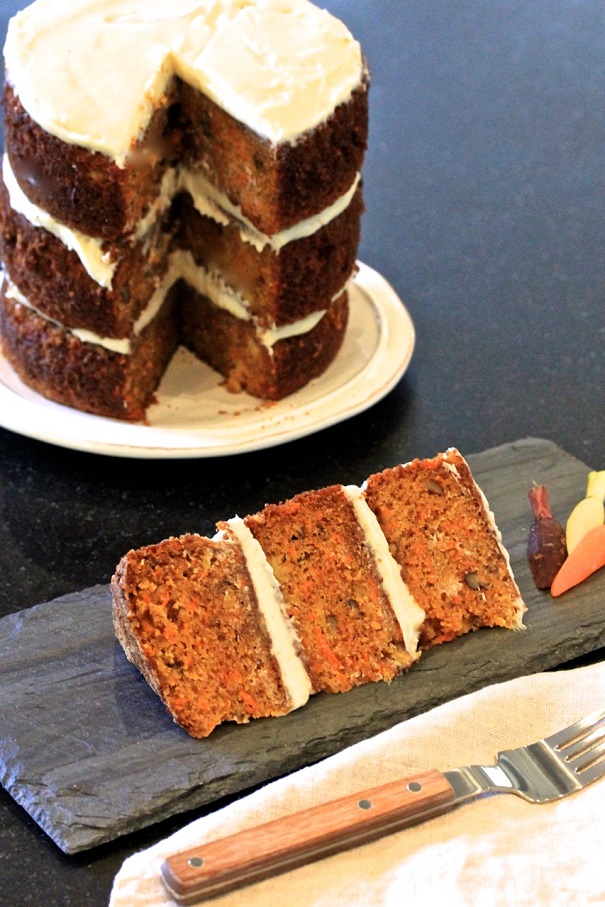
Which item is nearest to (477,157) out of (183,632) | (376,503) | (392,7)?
(392,7)

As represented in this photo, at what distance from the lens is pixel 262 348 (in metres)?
3.37

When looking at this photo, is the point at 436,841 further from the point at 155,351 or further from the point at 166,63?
the point at 166,63

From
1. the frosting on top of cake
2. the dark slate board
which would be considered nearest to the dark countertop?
the dark slate board

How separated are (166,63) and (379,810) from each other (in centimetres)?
194

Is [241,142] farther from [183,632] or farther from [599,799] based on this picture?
[599,799]

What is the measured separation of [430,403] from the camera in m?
3.52

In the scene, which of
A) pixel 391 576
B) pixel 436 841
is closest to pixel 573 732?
pixel 436 841

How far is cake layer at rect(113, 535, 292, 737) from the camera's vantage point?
2383 mm

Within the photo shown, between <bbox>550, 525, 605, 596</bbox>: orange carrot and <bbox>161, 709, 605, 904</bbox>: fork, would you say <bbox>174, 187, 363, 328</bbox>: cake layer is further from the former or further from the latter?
<bbox>161, 709, 605, 904</bbox>: fork

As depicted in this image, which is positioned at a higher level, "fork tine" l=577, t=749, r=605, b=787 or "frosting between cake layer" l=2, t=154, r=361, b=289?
"frosting between cake layer" l=2, t=154, r=361, b=289

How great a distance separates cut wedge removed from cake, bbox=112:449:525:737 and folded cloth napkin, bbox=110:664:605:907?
236 mm

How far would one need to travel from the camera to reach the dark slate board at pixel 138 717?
A: 2236mm

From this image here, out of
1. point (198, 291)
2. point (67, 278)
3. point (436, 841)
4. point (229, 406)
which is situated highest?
point (67, 278)

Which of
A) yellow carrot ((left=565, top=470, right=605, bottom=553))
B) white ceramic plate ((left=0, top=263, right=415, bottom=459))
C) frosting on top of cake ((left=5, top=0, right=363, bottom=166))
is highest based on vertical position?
frosting on top of cake ((left=5, top=0, right=363, bottom=166))
